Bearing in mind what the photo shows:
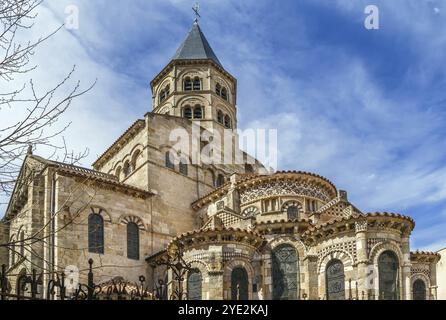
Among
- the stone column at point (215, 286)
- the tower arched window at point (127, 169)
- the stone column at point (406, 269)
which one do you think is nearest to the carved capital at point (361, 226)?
the stone column at point (406, 269)

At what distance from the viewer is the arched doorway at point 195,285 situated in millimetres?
22344

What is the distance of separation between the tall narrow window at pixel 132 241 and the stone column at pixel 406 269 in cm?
1218

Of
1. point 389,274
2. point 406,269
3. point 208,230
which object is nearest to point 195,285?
point 208,230

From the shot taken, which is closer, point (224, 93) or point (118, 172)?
point (118, 172)

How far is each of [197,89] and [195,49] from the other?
163 inches

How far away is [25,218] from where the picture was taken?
26.1 metres

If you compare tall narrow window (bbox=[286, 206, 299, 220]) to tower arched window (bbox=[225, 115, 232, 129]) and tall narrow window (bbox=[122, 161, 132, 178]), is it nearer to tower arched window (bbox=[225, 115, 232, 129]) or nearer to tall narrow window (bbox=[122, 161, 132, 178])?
tall narrow window (bbox=[122, 161, 132, 178])

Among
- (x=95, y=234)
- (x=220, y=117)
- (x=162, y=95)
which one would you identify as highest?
(x=162, y=95)

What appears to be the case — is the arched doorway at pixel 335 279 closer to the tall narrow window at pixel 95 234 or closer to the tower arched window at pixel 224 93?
the tall narrow window at pixel 95 234

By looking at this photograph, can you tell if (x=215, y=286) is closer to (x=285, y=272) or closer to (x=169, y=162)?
(x=285, y=272)

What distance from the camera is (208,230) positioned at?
22594mm

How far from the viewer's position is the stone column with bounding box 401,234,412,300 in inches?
827
